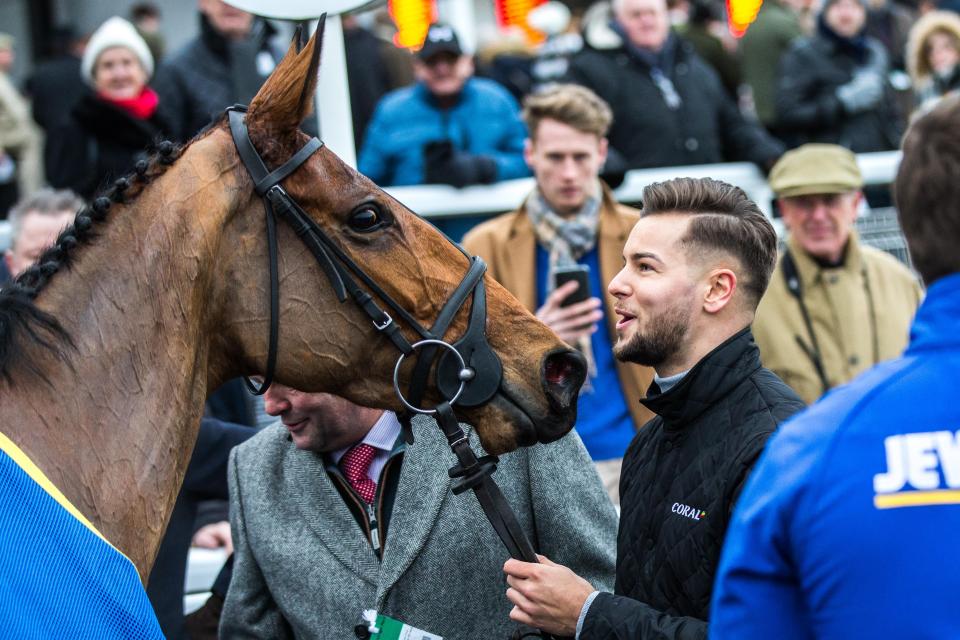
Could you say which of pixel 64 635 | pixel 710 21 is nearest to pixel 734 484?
pixel 64 635

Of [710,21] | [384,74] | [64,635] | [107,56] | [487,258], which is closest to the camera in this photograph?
[64,635]

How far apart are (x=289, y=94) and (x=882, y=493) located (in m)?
1.74

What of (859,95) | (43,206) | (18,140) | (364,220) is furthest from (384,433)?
(18,140)

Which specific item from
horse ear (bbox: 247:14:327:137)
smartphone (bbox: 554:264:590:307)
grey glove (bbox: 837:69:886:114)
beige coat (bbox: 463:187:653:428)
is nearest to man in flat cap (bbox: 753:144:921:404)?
beige coat (bbox: 463:187:653:428)

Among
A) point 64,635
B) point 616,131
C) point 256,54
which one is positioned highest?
point 256,54

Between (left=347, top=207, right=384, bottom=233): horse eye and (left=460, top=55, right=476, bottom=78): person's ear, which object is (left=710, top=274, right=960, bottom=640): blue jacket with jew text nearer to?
(left=347, top=207, right=384, bottom=233): horse eye

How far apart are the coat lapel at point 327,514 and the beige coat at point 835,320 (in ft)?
8.80

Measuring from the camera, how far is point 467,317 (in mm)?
3098

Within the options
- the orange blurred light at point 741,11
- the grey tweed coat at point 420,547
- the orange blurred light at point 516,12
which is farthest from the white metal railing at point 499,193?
the orange blurred light at point 741,11

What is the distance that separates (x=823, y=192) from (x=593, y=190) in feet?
3.58

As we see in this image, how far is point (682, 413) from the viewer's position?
9.48 feet

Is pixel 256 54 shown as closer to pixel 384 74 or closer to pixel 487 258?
pixel 487 258

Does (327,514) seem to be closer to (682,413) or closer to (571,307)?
(682,413)

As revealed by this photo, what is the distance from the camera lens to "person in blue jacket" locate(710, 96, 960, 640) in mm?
1740
